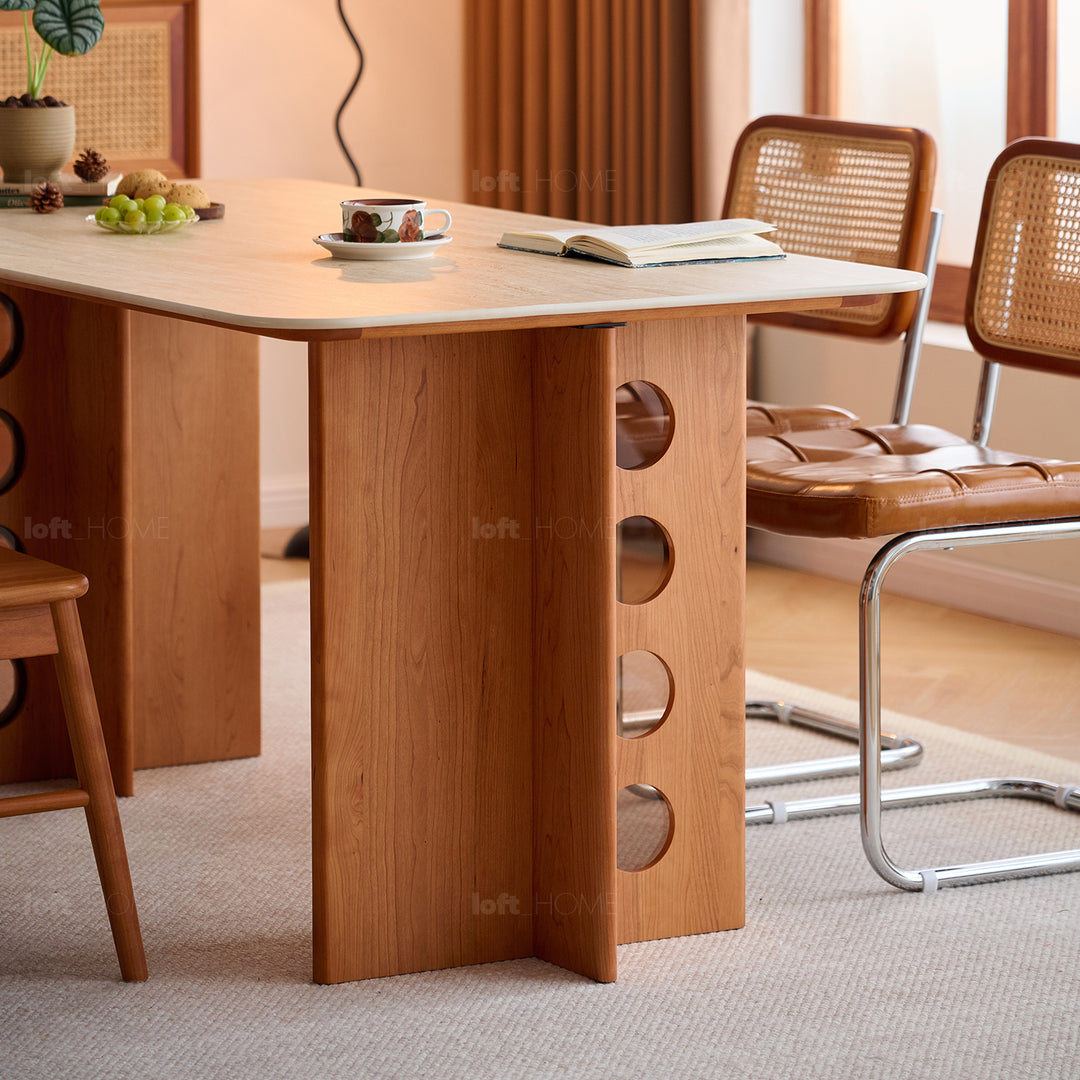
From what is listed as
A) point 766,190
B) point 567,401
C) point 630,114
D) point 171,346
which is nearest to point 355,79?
point 630,114

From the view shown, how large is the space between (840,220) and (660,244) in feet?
2.72

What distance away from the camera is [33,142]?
2.59 meters

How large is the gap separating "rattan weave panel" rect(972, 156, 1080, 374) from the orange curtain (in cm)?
121

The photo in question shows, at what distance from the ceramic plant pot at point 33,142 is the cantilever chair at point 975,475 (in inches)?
43.5

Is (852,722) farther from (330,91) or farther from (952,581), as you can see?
(330,91)

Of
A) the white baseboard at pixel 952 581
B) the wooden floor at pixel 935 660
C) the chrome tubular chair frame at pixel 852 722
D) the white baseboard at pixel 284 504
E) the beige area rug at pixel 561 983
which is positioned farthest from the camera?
the white baseboard at pixel 284 504

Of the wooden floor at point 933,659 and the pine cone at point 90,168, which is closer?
the pine cone at point 90,168

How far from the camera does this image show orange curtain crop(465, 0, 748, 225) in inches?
142

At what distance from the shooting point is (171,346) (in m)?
2.45

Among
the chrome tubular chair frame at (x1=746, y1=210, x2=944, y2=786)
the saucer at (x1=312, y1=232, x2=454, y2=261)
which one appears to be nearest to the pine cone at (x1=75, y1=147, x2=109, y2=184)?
the saucer at (x1=312, y1=232, x2=454, y2=261)

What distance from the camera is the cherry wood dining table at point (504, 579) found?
1.77m

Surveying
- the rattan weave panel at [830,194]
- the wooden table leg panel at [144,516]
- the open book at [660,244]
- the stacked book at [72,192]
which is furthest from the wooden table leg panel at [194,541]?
the rattan weave panel at [830,194]

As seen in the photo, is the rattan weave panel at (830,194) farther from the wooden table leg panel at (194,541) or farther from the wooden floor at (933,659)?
the wooden table leg panel at (194,541)

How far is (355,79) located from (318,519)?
8.03 ft
